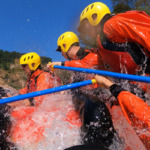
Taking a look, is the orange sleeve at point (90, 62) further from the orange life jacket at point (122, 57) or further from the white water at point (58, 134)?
the white water at point (58, 134)

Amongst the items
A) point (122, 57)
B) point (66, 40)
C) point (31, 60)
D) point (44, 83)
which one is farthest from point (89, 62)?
point (31, 60)

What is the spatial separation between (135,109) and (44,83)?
226 centimetres

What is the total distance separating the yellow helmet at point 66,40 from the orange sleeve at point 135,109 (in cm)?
249

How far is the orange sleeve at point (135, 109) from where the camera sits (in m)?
1.58

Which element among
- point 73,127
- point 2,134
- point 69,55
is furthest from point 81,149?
point 69,55

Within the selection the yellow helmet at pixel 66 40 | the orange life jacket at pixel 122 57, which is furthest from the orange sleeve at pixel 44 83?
the orange life jacket at pixel 122 57

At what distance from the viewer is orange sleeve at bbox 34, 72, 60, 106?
10.8 ft

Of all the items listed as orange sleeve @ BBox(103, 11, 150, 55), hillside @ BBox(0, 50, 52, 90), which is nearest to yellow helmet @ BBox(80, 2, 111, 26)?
orange sleeve @ BBox(103, 11, 150, 55)

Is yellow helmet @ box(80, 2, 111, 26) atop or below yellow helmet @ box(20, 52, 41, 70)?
below

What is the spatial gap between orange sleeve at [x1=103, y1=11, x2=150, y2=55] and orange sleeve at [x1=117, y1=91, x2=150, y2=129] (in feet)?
2.32

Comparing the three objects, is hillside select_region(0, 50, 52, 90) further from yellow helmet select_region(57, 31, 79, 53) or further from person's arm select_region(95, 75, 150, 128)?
person's arm select_region(95, 75, 150, 128)

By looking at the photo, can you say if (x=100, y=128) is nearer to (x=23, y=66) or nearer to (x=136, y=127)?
(x=136, y=127)

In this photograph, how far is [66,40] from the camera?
3.99 meters

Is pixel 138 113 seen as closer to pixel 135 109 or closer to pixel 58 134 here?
pixel 135 109
